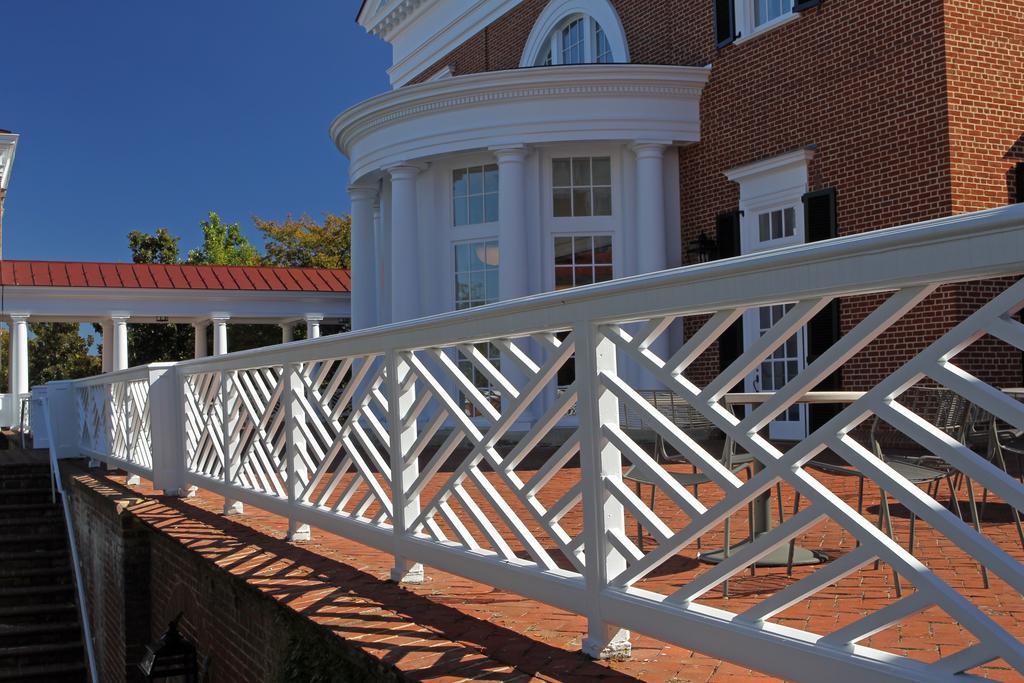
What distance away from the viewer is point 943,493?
25.4 ft

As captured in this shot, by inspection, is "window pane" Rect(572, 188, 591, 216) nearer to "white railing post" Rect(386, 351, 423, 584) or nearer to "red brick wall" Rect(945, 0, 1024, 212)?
"red brick wall" Rect(945, 0, 1024, 212)

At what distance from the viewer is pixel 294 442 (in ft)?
20.2

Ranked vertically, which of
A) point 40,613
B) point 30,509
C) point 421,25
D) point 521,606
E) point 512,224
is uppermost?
point 421,25

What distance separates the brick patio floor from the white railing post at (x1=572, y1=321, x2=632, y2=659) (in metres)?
0.08

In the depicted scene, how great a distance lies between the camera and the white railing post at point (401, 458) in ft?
15.5

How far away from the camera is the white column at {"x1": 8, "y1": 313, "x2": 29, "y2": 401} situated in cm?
2581

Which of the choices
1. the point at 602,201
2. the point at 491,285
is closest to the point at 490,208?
the point at 491,285

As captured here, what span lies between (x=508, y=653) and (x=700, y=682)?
687 millimetres

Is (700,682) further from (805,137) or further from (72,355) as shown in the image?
(72,355)

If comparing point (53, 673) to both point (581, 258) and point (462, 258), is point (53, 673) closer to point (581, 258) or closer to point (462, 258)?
point (462, 258)

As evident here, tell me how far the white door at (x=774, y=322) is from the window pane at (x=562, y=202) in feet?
8.64

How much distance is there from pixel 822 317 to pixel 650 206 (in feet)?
10.1

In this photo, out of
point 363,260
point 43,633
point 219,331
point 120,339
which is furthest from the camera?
point 219,331

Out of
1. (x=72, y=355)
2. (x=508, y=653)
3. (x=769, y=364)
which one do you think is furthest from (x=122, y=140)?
(x=508, y=653)
